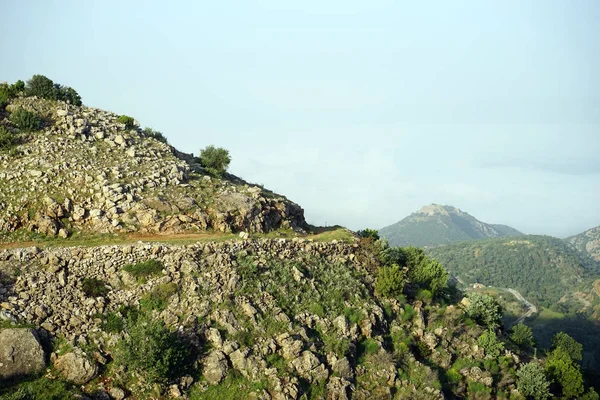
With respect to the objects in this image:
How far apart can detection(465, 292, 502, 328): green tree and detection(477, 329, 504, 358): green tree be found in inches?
152

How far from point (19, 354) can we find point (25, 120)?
2415 cm

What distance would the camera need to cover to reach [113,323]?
2288cm

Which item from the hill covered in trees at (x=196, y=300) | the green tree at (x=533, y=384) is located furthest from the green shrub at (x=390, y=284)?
the green tree at (x=533, y=384)

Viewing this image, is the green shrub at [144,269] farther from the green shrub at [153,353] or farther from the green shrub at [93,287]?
the green shrub at [153,353]

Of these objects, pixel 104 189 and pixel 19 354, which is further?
pixel 104 189

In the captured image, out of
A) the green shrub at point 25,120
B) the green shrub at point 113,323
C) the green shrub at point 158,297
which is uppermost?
the green shrub at point 25,120

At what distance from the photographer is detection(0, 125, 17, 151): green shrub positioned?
1353 inches

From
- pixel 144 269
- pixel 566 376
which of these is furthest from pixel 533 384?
pixel 144 269

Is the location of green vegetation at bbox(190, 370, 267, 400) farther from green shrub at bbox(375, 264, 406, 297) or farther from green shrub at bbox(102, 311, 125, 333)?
green shrub at bbox(375, 264, 406, 297)

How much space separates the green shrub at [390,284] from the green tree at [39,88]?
35952mm

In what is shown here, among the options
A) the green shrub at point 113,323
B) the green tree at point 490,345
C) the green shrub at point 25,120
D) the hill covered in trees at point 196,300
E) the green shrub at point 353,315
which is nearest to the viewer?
the hill covered in trees at point 196,300

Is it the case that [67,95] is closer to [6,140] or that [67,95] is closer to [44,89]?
[44,89]

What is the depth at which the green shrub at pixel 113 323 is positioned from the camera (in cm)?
2264

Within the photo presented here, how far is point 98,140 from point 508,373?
38.5 meters
